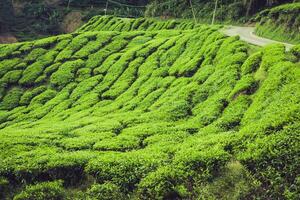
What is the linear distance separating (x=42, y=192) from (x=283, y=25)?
130 ft

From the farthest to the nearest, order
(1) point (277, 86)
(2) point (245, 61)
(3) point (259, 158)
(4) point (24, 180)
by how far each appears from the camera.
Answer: (2) point (245, 61), (1) point (277, 86), (4) point (24, 180), (3) point (259, 158)

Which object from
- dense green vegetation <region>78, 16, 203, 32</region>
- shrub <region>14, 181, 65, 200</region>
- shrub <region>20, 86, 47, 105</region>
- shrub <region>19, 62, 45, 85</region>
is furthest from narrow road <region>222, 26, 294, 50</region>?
shrub <region>19, 62, 45, 85</region>

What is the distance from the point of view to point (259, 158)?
55.7ft

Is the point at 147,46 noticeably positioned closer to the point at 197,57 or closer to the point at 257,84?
the point at 197,57

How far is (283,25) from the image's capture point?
4728cm

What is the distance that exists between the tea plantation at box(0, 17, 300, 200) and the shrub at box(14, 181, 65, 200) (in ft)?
0.17

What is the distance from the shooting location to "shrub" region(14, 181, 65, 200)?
16844 millimetres

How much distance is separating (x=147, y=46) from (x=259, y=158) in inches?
1461

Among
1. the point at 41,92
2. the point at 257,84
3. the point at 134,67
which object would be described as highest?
the point at 257,84

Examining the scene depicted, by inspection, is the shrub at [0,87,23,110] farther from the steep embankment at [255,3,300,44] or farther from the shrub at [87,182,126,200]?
the shrub at [87,182,126,200]

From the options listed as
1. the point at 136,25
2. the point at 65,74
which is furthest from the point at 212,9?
the point at 65,74

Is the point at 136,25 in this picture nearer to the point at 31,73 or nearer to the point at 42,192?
the point at 31,73

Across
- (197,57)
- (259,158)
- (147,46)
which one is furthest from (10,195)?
(147,46)

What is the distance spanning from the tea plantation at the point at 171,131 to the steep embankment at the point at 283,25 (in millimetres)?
8334
